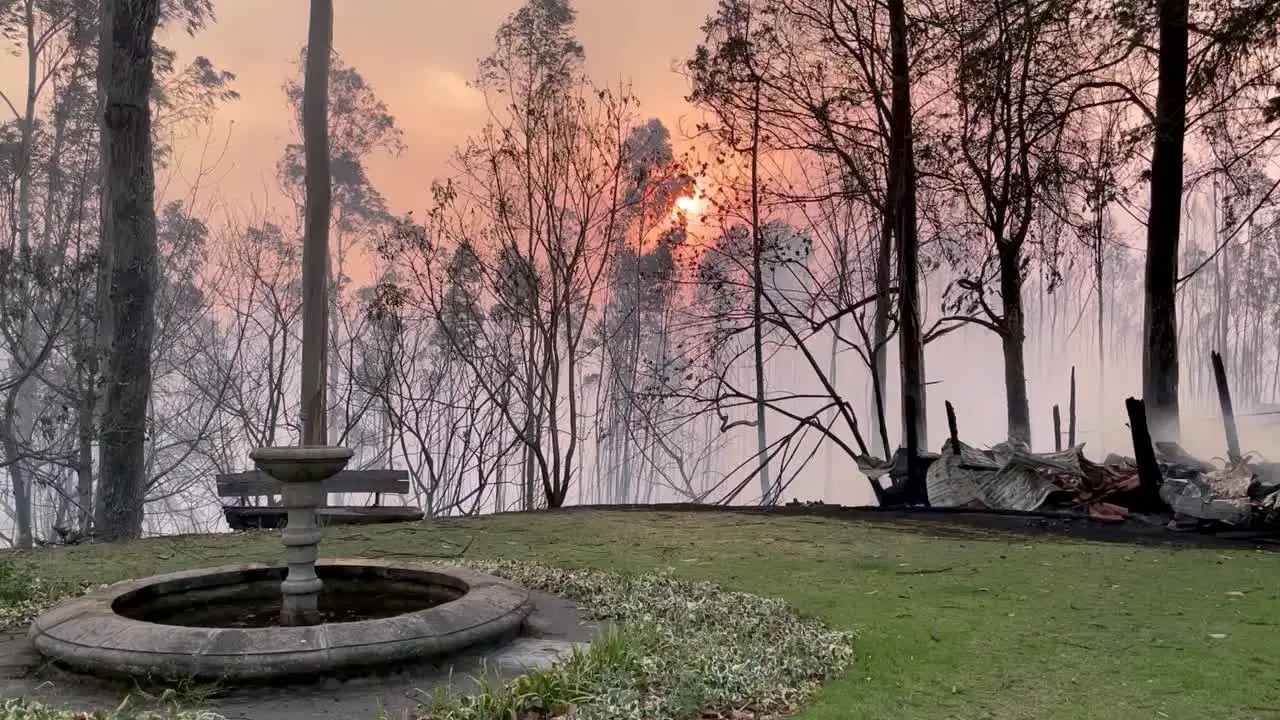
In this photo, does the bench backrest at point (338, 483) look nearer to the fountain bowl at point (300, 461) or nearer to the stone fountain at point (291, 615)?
the stone fountain at point (291, 615)

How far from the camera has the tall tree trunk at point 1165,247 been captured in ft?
35.1

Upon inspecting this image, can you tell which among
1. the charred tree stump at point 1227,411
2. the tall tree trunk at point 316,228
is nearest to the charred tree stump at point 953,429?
the charred tree stump at point 1227,411

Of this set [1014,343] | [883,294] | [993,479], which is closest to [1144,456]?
[993,479]

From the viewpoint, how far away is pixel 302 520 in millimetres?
4539

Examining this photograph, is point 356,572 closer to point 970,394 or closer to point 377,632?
point 377,632

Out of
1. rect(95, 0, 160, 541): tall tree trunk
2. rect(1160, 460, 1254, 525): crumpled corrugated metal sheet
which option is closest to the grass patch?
rect(1160, 460, 1254, 525): crumpled corrugated metal sheet

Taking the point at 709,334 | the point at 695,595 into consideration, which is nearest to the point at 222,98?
the point at 709,334

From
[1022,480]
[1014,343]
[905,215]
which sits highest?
[905,215]

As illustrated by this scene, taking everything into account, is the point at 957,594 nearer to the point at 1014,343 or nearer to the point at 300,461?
the point at 300,461

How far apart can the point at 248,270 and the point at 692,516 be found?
37.0ft

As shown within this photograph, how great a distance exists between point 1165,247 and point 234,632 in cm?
1099

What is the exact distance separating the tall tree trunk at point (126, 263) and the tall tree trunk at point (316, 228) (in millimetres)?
1819

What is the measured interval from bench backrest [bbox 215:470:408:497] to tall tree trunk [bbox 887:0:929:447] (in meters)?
6.42

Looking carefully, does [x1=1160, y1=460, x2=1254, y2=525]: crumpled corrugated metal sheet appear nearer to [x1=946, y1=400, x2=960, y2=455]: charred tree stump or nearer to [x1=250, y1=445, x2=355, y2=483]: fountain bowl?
[x1=946, y1=400, x2=960, y2=455]: charred tree stump
